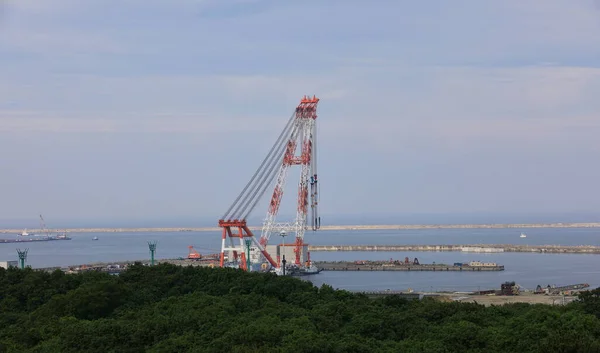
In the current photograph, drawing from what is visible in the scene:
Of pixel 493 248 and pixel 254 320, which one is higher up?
pixel 493 248

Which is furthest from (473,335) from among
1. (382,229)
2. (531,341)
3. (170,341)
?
(382,229)

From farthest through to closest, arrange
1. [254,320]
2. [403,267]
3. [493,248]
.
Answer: [493,248] → [403,267] → [254,320]

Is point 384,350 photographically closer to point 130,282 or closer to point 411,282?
point 130,282

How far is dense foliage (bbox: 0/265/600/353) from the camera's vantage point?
17688 mm

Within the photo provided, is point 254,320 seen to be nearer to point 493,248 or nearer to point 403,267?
point 403,267

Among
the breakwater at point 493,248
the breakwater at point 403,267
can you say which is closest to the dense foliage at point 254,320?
the breakwater at point 403,267

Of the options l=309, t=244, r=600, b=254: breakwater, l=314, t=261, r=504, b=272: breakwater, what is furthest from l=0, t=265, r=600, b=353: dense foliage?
l=309, t=244, r=600, b=254: breakwater

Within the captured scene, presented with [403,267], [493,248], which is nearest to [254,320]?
[403,267]

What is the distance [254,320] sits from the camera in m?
20.5

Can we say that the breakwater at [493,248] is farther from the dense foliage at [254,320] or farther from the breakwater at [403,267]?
the dense foliage at [254,320]

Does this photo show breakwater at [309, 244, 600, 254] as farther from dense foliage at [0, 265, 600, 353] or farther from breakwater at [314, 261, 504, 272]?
dense foliage at [0, 265, 600, 353]

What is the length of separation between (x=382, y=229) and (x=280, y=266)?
113 metres

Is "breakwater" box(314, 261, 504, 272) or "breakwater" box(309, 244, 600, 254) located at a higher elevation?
"breakwater" box(309, 244, 600, 254)

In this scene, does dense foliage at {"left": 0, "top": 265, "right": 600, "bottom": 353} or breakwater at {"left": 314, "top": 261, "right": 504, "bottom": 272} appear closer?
dense foliage at {"left": 0, "top": 265, "right": 600, "bottom": 353}
